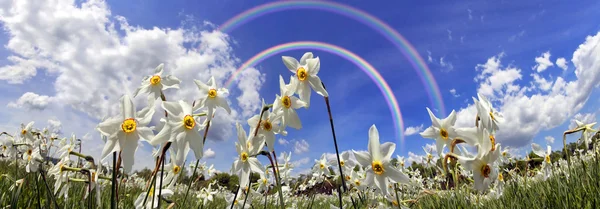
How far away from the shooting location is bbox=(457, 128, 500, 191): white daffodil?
1494 mm

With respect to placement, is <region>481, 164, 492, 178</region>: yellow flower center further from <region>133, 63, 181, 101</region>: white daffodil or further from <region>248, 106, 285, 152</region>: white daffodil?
<region>133, 63, 181, 101</region>: white daffodil

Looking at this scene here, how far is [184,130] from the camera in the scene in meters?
1.76

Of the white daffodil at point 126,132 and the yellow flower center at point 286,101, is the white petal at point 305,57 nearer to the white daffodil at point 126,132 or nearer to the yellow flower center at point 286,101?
the yellow flower center at point 286,101

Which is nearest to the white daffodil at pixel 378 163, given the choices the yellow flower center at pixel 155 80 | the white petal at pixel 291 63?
the white petal at pixel 291 63

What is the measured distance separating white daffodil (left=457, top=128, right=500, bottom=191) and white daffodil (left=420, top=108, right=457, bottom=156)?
10.8 inches

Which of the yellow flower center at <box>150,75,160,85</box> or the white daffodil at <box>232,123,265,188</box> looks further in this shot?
the yellow flower center at <box>150,75,160,85</box>

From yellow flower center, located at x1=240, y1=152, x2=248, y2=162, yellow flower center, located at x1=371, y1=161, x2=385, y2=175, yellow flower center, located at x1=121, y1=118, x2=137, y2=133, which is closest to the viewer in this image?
yellow flower center, located at x1=121, y1=118, x2=137, y2=133

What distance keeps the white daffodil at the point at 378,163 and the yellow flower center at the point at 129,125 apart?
1.24 m

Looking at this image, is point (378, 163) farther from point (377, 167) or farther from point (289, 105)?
point (289, 105)

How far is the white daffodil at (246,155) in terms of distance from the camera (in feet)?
6.98

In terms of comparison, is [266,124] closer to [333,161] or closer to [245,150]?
[245,150]

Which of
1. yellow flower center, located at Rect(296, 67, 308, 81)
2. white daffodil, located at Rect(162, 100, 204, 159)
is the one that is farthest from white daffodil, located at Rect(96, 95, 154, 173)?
yellow flower center, located at Rect(296, 67, 308, 81)

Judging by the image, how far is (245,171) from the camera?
219 centimetres

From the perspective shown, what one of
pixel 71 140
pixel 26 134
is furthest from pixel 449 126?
pixel 26 134
